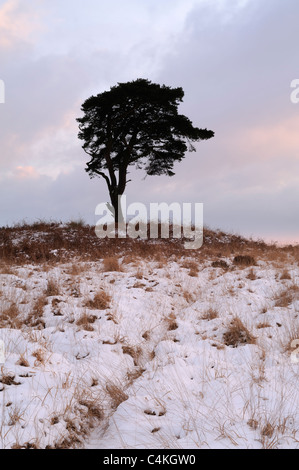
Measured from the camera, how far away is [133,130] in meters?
19.7

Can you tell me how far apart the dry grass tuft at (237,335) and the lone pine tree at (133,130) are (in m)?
15.3

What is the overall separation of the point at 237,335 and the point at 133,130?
17.2 m

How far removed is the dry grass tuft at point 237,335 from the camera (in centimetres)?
467

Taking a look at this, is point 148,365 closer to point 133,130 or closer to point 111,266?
point 111,266

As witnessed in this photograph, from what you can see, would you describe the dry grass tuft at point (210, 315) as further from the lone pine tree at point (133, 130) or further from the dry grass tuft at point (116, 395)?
the lone pine tree at point (133, 130)

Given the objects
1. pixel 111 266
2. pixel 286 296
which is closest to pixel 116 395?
pixel 286 296

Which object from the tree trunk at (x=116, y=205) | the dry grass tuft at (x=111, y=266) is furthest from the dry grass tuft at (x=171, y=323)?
the tree trunk at (x=116, y=205)

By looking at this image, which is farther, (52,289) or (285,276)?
(285,276)

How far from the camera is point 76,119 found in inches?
754

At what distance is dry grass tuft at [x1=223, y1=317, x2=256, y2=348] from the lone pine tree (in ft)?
50.2

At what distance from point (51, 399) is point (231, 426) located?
69.8 inches

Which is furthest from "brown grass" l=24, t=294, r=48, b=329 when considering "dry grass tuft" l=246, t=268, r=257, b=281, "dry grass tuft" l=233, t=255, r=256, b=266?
"dry grass tuft" l=233, t=255, r=256, b=266

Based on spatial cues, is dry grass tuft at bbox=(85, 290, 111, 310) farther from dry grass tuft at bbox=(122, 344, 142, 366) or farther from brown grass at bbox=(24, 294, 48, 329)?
dry grass tuft at bbox=(122, 344, 142, 366)

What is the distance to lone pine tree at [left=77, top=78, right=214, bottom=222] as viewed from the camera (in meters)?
18.1
